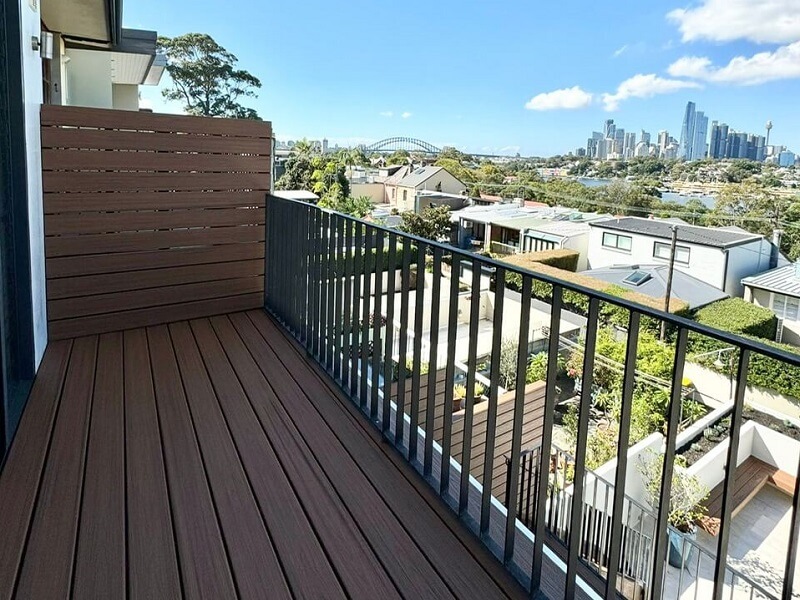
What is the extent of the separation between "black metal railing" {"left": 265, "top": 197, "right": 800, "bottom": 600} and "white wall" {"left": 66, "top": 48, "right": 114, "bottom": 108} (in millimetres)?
7128

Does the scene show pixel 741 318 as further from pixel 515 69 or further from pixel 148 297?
pixel 515 69

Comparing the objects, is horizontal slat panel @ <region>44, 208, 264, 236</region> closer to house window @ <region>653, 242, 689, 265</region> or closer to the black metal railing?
the black metal railing

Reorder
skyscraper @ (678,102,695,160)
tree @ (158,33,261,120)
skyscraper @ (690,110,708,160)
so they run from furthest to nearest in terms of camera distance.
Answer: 1. skyscraper @ (678,102,695,160)
2. skyscraper @ (690,110,708,160)
3. tree @ (158,33,261,120)

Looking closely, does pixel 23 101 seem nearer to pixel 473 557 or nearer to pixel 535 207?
pixel 473 557

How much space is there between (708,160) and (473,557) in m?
31.2

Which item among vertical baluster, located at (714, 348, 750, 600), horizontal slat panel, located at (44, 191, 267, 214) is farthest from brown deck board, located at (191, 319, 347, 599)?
horizontal slat panel, located at (44, 191, 267, 214)

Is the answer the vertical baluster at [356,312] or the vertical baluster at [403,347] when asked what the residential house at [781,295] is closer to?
the vertical baluster at [356,312]

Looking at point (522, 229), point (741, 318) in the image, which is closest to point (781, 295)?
point (741, 318)

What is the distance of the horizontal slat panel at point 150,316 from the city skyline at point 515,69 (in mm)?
39720

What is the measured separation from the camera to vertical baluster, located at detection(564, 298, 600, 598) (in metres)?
1.06

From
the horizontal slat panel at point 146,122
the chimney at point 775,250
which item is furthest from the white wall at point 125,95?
the chimney at point 775,250

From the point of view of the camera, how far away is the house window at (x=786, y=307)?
53.9 feet

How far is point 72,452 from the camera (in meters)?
1.80

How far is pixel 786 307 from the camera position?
17.1 m
